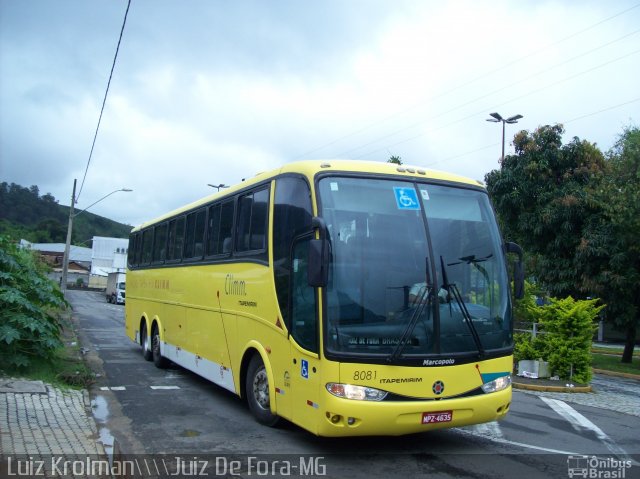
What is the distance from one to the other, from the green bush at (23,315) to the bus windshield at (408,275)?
231 inches

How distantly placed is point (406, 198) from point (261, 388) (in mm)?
3105

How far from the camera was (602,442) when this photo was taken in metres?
7.84

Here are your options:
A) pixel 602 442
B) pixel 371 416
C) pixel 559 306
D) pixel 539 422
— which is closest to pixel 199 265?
pixel 371 416

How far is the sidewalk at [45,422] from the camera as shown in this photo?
605cm

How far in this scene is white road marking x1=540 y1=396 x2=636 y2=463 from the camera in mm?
7420

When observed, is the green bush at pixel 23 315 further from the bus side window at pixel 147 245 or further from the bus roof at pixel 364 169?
the bus roof at pixel 364 169

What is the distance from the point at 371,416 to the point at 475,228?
2557 millimetres

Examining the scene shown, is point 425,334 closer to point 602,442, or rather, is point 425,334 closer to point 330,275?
point 330,275

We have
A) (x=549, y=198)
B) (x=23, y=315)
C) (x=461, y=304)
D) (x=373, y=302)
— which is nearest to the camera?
(x=373, y=302)

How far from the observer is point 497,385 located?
6648mm

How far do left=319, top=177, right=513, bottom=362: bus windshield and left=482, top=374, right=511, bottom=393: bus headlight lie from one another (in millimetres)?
354

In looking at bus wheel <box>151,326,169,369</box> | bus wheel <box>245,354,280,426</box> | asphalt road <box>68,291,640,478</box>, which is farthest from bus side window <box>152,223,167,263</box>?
bus wheel <box>245,354,280,426</box>

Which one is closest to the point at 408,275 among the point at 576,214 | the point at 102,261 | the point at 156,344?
the point at 156,344

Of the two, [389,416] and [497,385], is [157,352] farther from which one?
[497,385]
